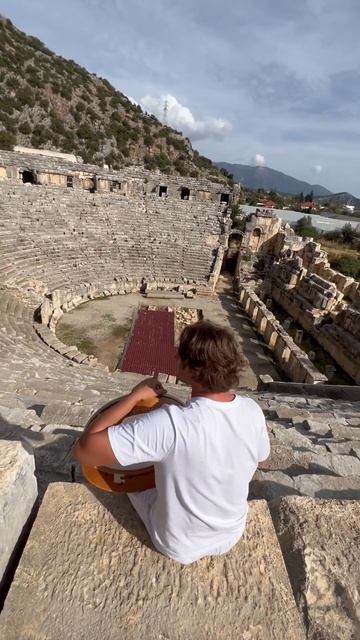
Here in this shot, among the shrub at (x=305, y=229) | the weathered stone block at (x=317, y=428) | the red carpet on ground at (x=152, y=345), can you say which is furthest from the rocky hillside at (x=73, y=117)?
the weathered stone block at (x=317, y=428)

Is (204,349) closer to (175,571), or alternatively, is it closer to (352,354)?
(175,571)

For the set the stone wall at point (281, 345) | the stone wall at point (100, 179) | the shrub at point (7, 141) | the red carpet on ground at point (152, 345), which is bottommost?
the red carpet on ground at point (152, 345)

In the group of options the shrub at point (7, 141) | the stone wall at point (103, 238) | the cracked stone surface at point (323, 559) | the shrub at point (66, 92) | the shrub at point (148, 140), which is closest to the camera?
Answer: the cracked stone surface at point (323, 559)

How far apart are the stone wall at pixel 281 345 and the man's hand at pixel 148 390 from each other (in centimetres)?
890

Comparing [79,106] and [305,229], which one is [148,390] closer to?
[305,229]

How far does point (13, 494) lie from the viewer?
5.02 feet

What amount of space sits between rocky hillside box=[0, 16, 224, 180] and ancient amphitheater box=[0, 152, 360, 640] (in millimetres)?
24446

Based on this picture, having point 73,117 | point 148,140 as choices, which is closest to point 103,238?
point 73,117

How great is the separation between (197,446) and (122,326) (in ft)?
39.9

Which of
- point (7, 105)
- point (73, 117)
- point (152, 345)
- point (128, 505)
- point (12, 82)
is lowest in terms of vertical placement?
point (152, 345)

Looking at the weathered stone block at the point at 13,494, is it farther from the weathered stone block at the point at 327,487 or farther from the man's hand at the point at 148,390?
the weathered stone block at the point at 327,487

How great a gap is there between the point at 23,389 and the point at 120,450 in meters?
5.22

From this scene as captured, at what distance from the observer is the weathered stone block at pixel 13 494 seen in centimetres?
147

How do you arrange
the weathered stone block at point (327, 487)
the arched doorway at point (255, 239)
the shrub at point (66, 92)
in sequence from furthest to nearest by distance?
the shrub at point (66, 92) < the arched doorway at point (255, 239) < the weathered stone block at point (327, 487)
